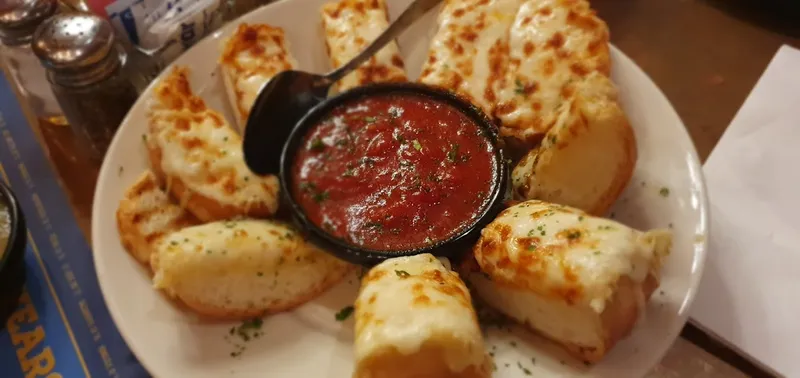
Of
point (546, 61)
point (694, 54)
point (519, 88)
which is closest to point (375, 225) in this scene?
point (519, 88)

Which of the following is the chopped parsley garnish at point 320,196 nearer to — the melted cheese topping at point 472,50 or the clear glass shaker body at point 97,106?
the melted cheese topping at point 472,50

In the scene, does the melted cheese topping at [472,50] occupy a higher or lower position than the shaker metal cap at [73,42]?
lower

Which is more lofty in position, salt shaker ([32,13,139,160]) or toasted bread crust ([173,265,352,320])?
salt shaker ([32,13,139,160])

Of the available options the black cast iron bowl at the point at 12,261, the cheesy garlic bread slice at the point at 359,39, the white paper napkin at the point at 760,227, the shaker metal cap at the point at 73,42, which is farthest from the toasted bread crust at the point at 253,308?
the white paper napkin at the point at 760,227

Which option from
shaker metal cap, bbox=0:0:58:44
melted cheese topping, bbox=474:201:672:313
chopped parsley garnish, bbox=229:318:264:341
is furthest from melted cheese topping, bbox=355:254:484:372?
shaker metal cap, bbox=0:0:58:44

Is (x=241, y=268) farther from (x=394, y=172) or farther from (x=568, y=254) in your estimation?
(x=568, y=254)

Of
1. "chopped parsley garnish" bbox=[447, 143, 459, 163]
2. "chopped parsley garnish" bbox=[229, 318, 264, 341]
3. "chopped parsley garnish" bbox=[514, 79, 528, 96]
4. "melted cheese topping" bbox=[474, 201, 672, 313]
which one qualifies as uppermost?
"chopped parsley garnish" bbox=[514, 79, 528, 96]

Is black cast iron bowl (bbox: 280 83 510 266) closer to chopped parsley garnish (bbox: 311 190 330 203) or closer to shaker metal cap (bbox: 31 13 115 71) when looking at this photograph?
chopped parsley garnish (bbox: 311 190 330 203)
